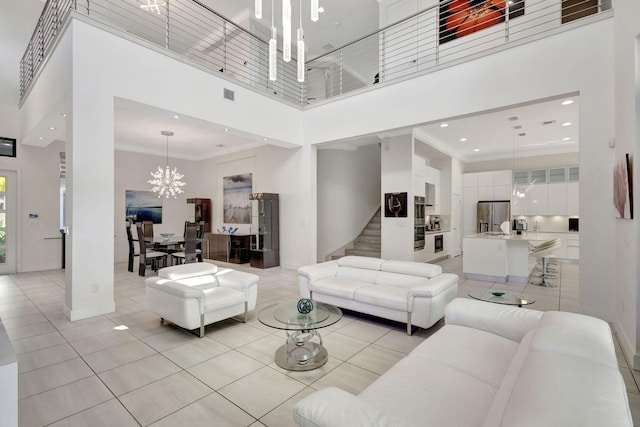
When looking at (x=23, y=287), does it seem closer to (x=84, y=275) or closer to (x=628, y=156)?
(x=84, y=275)

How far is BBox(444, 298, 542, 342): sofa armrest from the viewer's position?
7.38 feet

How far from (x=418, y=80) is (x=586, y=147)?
2703mm

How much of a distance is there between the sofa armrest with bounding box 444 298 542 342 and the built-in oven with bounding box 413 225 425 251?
4.57m

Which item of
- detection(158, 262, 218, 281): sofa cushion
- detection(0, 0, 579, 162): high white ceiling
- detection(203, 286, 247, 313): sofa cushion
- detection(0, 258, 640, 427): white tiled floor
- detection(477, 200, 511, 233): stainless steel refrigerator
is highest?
detection(0, 0, 579, 162): high white ceiling

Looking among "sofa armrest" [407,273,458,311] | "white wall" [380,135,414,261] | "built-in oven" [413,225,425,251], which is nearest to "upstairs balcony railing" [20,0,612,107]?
"white wall" [380,135,414,261]

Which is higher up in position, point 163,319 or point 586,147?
point 586,147

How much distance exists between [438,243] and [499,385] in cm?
693

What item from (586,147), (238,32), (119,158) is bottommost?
(586,147)

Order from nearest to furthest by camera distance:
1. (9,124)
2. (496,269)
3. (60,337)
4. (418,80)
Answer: (60,337) → (418,80) → (496,269) → (9,124)

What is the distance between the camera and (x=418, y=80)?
17.6ft

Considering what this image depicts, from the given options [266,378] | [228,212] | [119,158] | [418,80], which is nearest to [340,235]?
[228,212]

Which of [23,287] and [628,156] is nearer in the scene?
[628,156]

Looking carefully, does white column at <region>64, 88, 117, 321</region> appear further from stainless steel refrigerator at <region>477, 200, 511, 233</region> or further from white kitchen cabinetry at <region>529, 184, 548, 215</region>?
white kitchen cabinetry at <region>529, 184, 548, 215</region>

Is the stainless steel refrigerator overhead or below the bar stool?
overhead
